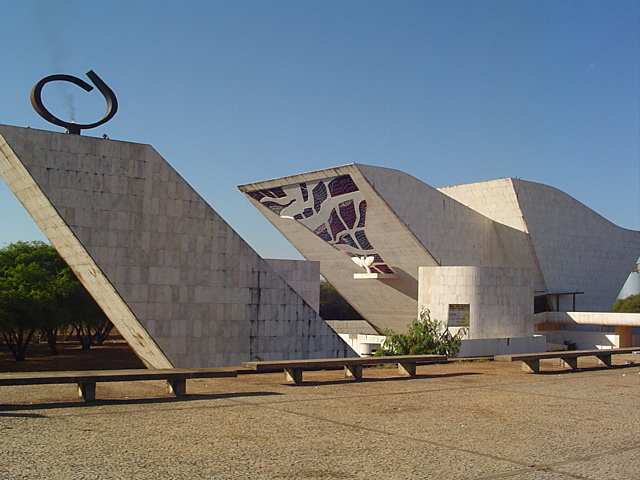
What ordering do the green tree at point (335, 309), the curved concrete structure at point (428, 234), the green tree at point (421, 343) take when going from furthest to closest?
the green tree at point (335, 309) < the curved concrete structure at point (428, 234) < the green tree at point (421, 343)

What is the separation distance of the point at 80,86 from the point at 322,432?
10607 mm

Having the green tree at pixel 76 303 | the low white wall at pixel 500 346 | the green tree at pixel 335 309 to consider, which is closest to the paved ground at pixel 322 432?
the low white wall at pixel 500 346

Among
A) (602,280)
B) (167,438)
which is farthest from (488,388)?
(602,280)

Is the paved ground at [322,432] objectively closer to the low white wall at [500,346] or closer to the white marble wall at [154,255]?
the white marble wall at [154,255]

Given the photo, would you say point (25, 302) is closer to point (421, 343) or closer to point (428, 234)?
point (428, 234)

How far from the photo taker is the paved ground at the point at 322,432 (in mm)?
5473

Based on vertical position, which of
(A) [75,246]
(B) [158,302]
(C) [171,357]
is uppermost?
(A) [75,246]

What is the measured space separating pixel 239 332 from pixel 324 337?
2178 mm

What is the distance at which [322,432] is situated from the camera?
695 centimetres

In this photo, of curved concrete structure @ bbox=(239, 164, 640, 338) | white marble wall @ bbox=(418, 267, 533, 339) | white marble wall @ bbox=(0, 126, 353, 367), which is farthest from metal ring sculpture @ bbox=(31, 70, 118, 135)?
curved concrete structure @ bbox=(239, 164, 640, 338)

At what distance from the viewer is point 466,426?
746 centimetres

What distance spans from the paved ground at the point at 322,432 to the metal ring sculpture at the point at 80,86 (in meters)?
6.36

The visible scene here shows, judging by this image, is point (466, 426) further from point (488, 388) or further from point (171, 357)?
point (171, 357)

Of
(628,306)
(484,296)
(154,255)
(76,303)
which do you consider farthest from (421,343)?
(628,306)
